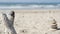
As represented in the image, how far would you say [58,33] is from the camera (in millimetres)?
8086

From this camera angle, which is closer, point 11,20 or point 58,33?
point 11,20

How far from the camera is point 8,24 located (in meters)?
6.09

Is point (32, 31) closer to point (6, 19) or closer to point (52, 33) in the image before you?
point (52, 33)

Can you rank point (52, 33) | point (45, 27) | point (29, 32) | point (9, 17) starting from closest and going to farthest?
point (9, 17) → point (52, 33) → point (29, 32) → point (45, 27)

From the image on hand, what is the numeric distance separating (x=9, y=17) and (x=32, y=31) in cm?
298

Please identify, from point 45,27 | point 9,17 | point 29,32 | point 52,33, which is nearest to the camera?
point 9,17

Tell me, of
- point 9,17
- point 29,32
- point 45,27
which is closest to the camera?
point 9,17

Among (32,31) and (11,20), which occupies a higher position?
(11,20)

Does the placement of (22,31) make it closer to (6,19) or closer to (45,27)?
(45,27)

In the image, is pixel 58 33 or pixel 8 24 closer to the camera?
pixel 8 24

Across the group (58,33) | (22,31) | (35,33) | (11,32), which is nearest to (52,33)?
(58,33)

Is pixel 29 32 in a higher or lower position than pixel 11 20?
lower

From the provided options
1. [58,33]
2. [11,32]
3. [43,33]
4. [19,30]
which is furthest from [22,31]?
[11,32]

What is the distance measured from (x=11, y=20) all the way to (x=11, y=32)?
0.39 meters
